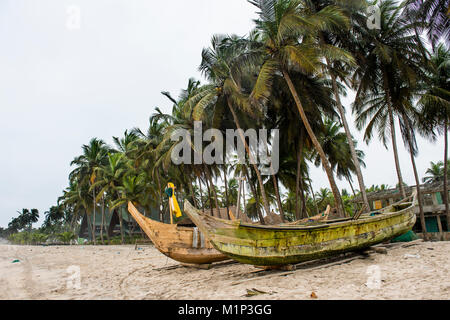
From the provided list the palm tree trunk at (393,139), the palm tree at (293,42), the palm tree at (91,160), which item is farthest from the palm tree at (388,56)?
the palm tree at (91,160)

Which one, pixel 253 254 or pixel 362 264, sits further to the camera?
pixel 362 264

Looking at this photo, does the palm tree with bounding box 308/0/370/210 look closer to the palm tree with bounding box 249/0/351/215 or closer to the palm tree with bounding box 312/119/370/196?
the palm tree with bounding box 249/0/351/215

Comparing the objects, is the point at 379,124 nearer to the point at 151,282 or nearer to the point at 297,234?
the point at 297,234

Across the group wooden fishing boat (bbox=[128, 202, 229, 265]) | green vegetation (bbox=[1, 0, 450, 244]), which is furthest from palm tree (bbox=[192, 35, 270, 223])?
wooden fishing boat (bbox=[128, 202, 229, 265])

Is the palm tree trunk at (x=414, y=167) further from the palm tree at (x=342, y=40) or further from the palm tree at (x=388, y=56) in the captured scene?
the palm tree at (x=342, y=40)

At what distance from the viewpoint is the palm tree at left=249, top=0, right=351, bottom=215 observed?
9789 mm

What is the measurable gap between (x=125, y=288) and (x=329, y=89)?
530 inches

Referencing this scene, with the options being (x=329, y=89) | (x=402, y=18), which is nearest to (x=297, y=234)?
(x=329, y=89)

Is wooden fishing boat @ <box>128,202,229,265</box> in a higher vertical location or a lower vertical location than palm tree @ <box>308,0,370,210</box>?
lower

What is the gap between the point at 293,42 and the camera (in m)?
11.7

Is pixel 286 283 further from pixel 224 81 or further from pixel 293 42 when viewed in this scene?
pixel 224 81

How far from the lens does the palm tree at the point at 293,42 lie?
32.1ft
